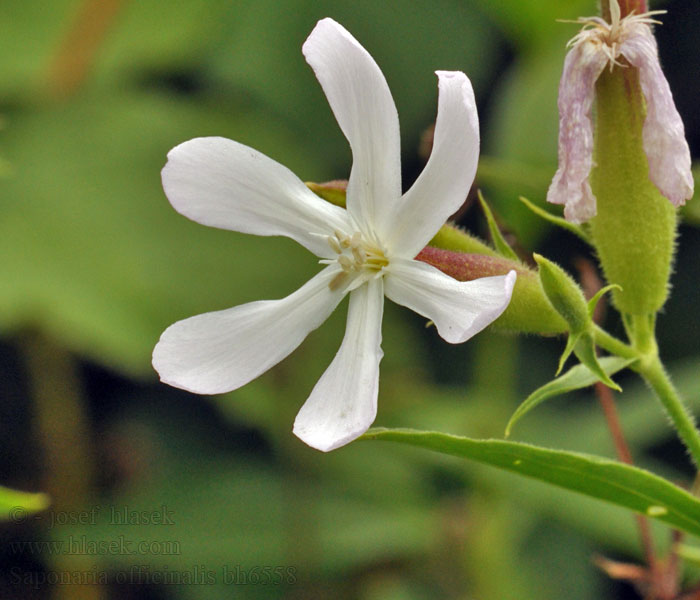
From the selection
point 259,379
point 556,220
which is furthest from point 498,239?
point 259,379

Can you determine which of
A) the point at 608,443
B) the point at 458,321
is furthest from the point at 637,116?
the point at 608,443

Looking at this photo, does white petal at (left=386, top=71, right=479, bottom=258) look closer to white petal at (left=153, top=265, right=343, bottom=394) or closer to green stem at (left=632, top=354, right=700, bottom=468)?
white petal at (left=153, top=265, right=343, bottom=394)

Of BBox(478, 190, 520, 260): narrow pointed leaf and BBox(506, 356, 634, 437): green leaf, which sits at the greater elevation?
BBox(478, 190, 520, 260): narrow pointed leaf

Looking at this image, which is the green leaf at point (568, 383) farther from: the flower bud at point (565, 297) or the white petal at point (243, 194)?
the white petal at point (243, 194)

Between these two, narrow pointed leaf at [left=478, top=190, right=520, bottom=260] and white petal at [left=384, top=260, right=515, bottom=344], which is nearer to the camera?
white petal at [left=384, top=260, right=515, bottom=344]

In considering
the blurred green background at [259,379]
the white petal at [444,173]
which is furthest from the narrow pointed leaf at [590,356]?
the blurred green background at [259,379]

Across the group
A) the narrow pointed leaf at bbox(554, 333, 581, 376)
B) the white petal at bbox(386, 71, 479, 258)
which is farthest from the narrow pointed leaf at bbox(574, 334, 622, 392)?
the white petal at bbox(386, 71, 479, 258)

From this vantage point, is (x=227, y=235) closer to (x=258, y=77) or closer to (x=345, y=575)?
(x=258, y=77)
